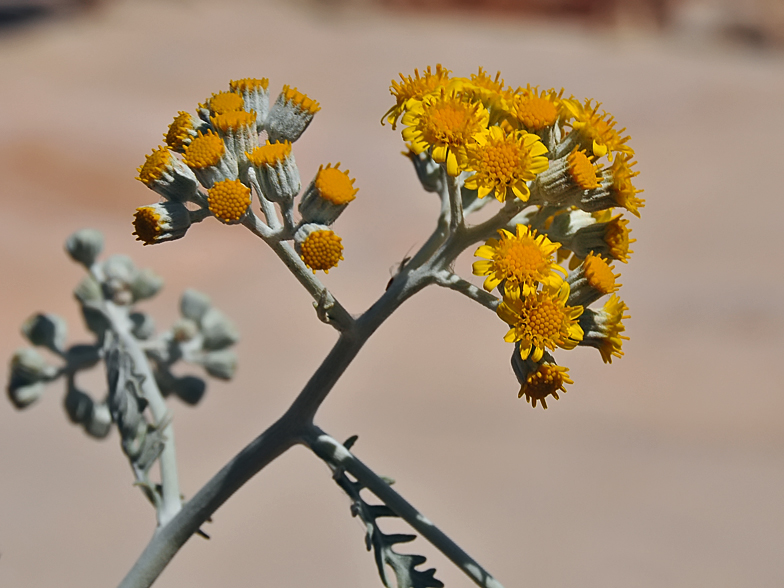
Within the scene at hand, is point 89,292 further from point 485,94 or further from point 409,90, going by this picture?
point 485,94

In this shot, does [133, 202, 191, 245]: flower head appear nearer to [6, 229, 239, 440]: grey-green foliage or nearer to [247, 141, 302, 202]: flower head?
[247, 141, 302, 202]: flower head

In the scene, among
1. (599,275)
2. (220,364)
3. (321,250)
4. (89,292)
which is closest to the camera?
(321,250)

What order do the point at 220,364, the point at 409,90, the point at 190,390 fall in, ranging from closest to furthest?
the point at 409,90
the point at 190,390
the point at 220,364

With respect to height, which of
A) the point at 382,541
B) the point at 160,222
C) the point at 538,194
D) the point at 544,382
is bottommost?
the point at 382,541

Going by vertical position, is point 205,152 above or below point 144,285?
below

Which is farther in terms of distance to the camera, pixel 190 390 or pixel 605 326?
pixel 190 390

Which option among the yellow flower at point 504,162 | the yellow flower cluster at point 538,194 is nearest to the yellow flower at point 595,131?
the yellow flower cluster at point 538,194

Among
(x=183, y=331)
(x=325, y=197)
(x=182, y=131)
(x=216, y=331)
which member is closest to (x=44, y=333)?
(x=183, y=331)
